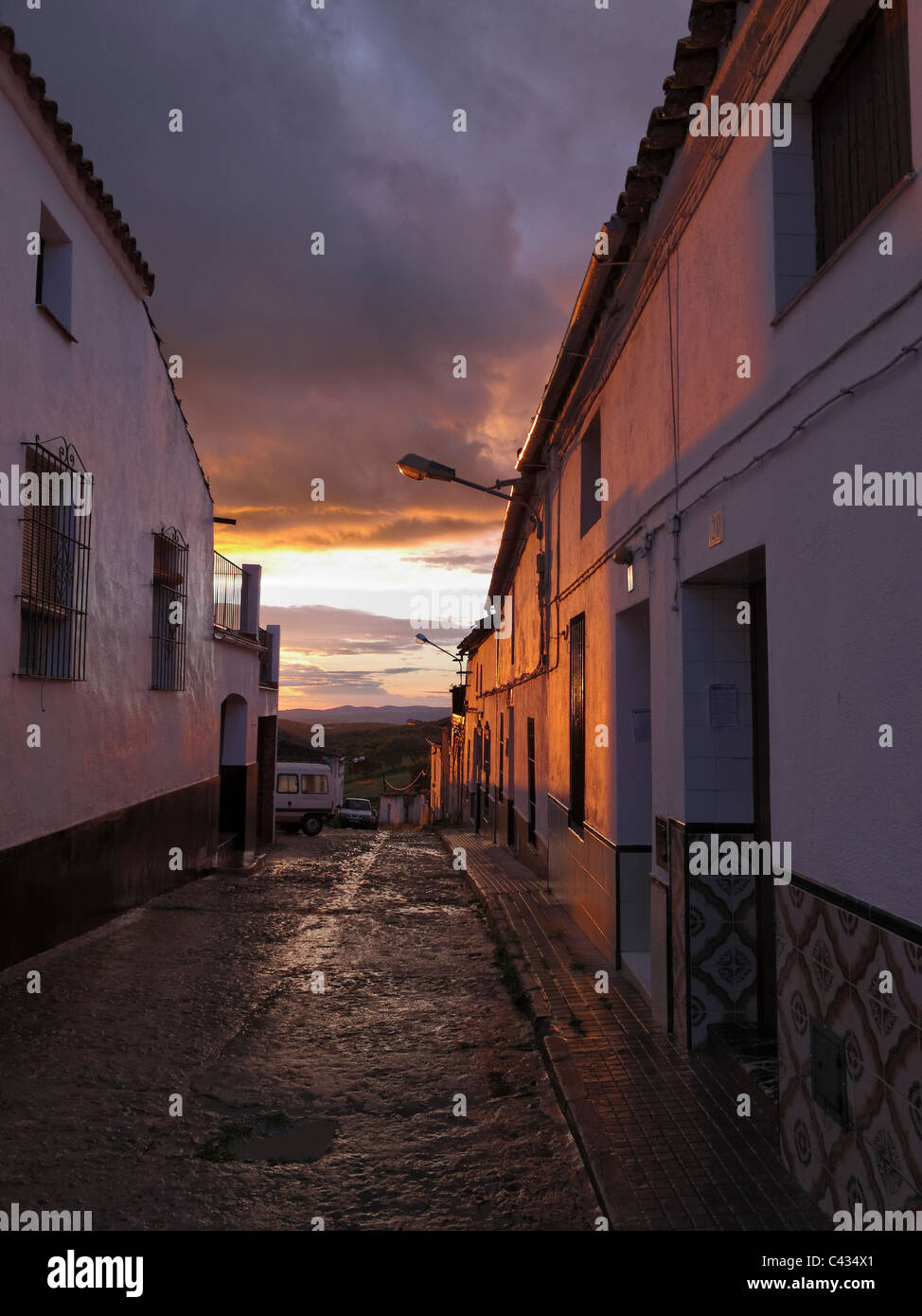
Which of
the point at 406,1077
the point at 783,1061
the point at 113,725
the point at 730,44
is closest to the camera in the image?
the point at 783,1061

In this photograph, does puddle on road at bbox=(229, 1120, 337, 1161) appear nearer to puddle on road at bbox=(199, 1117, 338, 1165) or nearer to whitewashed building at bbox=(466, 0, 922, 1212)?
puddle on road at bbox=(199, 1117, 338, 1165)

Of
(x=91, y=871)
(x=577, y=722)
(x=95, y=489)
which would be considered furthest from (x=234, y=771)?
(x=95, y=489)

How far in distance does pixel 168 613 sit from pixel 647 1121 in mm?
7898

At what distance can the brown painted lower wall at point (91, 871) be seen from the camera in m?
6.04

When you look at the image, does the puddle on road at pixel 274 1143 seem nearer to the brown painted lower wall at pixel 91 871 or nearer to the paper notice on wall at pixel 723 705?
the brown painted lower wall at pixel 91 871

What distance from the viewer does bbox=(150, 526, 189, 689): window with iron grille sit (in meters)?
9.93

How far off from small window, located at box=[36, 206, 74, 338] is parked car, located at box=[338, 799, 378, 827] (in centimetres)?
2692

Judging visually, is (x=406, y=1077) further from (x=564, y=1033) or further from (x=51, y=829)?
(x=51, y=829)

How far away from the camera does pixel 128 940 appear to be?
753cm

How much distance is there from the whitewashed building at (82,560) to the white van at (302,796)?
531 inches

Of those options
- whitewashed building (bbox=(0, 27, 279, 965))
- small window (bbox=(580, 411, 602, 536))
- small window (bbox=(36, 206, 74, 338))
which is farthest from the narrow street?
small window (bbox=(36, 206, 74, 338))

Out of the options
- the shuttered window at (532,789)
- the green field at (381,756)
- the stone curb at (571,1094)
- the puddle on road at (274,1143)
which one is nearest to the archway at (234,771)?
the shuttered window at (532,789)
